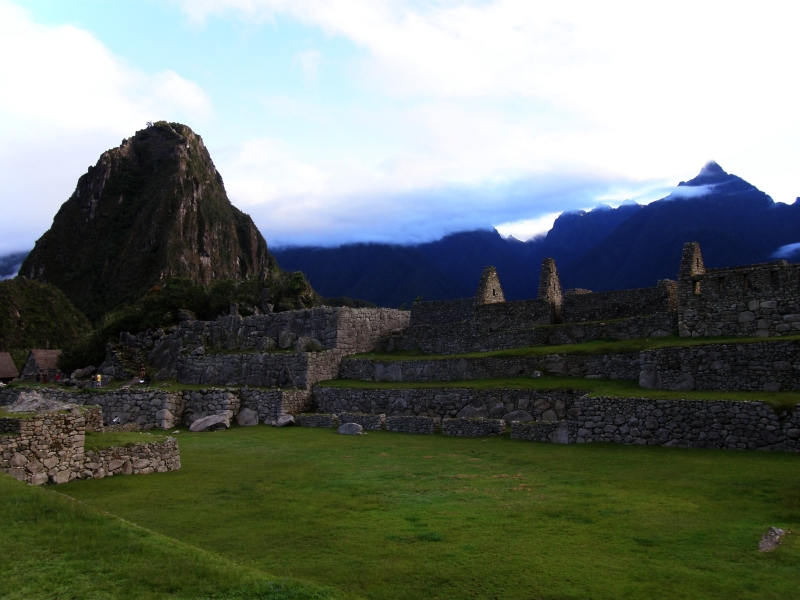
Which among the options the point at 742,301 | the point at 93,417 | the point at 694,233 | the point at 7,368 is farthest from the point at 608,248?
the point at 7,368

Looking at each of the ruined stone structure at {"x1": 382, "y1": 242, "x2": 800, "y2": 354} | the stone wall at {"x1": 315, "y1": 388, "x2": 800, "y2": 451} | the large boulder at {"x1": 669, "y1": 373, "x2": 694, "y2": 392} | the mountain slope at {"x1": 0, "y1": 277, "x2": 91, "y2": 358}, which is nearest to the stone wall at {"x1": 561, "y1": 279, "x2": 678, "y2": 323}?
the ruined stone structure at {"x1": 382, "y1": 242, "x2": 800, "y2": 354}

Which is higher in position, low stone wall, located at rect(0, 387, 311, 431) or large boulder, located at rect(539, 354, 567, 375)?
large boulder, located at rect(539, 354, 567, 375)

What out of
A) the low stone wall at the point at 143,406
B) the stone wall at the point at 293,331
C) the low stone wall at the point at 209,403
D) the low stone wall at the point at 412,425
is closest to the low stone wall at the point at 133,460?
the low stone wall at the point at 412,425

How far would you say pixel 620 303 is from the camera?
25.4m

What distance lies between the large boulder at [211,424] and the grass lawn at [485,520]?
9.14m

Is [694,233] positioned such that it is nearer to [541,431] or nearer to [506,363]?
[506,363]

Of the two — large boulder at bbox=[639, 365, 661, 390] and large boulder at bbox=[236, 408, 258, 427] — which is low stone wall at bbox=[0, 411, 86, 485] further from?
large boulder at bbox=[639, 365, 661, 390]

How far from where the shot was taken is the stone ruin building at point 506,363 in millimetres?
15734

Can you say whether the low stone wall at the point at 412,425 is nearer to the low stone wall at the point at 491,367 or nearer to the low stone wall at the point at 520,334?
the low stone wall at the point at 491,367

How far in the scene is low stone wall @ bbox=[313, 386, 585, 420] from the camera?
19172mm

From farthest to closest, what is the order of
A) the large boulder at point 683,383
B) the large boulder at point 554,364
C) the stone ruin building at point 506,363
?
1. the large boulder at point 554,364
2. the large boulder at point 683,383
3. the stone ruin building at point 506,363

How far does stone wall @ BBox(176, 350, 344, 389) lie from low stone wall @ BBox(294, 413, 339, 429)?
9.42ft

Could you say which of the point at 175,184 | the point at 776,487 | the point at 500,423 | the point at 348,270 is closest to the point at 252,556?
the point at 776,487

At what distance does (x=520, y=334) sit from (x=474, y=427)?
22.4 ft
